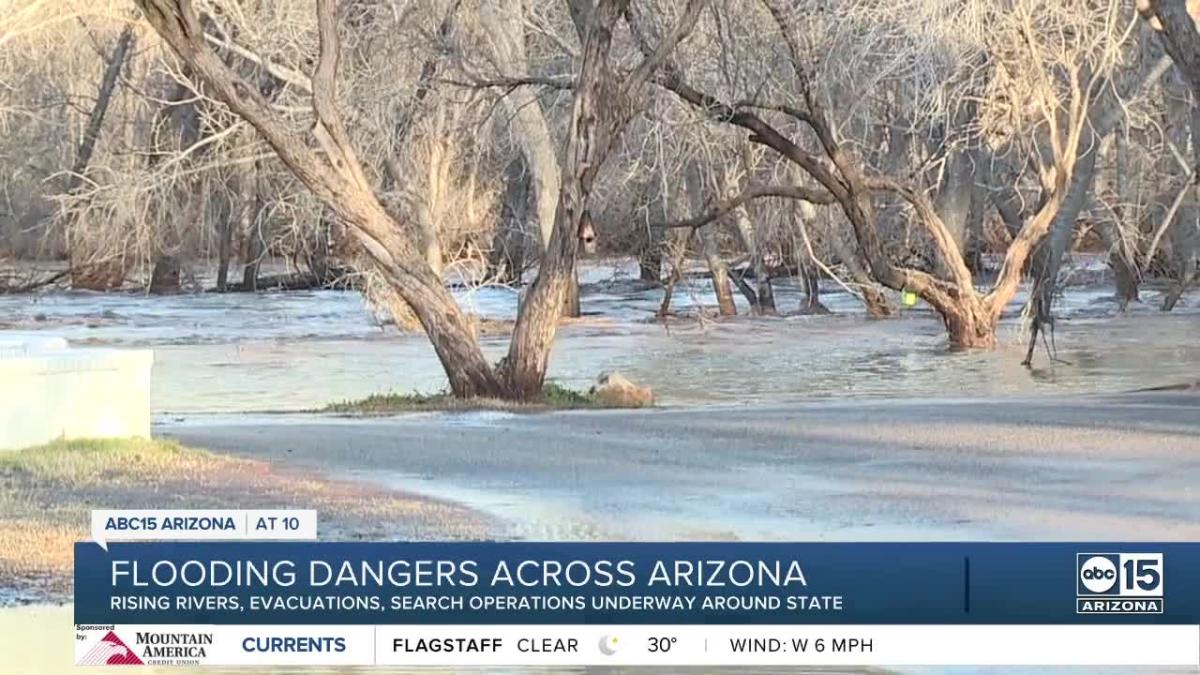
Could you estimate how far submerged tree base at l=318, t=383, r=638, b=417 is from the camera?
1428cm

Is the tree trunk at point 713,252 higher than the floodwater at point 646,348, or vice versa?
the tree trunk at point 713,252

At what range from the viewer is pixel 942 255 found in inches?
813

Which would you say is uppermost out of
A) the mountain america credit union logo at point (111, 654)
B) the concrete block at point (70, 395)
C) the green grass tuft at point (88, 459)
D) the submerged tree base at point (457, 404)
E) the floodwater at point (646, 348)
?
the concrete block at point (70, 395)

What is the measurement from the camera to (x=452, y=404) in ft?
47.2

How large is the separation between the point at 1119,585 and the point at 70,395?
601 cm

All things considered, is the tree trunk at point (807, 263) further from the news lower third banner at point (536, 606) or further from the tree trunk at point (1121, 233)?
the news lower third banner at point (536, 606)

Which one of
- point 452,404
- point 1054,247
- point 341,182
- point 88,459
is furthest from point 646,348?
point 88,459

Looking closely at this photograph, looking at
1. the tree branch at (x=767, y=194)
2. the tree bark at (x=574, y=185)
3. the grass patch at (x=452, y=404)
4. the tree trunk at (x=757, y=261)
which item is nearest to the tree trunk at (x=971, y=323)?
the tree branch at (x=767, y=194)

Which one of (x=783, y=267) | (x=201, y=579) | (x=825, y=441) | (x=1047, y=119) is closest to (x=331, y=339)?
(x=783, y=267)

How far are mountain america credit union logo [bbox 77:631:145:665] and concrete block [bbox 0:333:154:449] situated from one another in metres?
3.95

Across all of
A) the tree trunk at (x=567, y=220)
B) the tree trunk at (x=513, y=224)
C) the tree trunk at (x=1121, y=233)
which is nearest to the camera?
the tree trunk at (x=567, y=220)

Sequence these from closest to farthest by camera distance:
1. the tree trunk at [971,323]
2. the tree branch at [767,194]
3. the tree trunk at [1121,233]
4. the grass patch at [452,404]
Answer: the grass patch at [452,404], the tree branch at [767,194], the tree trunk at [971,323], the tree trunk at [1121,233]

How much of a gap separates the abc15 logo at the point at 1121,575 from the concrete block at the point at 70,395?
5.71 metres

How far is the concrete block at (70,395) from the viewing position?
993cm
